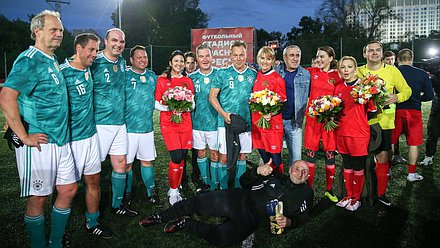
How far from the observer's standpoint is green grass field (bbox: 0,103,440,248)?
13.4ft

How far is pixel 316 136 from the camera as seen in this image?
207 inches

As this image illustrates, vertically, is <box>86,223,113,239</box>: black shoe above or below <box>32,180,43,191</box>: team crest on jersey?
below

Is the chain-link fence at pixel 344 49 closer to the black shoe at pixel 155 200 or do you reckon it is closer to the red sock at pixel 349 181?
the black shoe at pixel 155 200

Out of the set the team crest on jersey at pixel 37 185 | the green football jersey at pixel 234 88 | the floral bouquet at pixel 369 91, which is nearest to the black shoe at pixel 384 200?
the floral bouquet at pixel 369 91

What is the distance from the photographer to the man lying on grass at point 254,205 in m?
3.80

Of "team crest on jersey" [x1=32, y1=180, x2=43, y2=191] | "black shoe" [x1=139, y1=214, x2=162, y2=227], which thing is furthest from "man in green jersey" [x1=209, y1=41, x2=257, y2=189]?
"team crest on jersey" [x1=32, y1=180, x2=43, y2=191]

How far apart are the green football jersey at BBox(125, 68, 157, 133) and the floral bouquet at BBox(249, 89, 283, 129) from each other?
1.54m

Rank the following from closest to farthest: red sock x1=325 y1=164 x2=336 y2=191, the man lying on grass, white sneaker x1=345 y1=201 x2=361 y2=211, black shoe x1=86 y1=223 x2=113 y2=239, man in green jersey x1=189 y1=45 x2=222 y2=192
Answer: the man lying on grass < black shoe x1=86 y1=223 x2=113 y2=239 < white sneaker x1=345 y1=201 x2=361 y2=211 < red sock x1=325 y1=164 x2=336 y2=191 < man in green jersey x1=189 y1=45 x2=222 y2=192

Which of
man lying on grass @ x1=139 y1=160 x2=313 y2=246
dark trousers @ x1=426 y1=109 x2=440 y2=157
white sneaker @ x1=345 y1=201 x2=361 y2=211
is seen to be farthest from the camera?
dark trousers @ x1=426 y1=109 x2=440 y2=157

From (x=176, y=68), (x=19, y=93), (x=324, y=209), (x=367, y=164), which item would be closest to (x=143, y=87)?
(x=176, y=68)

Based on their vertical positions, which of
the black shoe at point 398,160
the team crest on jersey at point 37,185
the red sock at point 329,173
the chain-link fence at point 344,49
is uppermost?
the chain-link fence at point 344,49

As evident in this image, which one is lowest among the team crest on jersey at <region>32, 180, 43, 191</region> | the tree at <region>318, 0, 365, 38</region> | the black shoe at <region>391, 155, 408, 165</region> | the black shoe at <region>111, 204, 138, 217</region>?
the black shoe at <region>111, 204, 138, 217</region>

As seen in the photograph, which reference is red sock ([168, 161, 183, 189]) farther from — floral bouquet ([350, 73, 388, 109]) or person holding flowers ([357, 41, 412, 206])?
person holding flowers ([357, 41, 412, 206])

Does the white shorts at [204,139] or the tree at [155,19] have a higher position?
the tree at [155,19]
